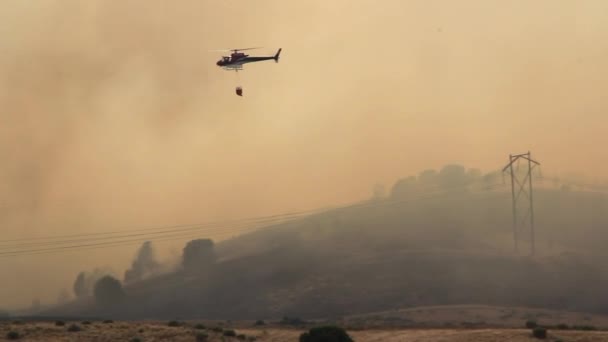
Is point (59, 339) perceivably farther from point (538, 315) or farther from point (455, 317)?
point (538, 315)

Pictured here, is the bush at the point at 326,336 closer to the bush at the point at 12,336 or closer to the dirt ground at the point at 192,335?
the dirt ground at the point at 192,335

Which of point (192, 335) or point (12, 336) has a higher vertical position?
point (12, 336)

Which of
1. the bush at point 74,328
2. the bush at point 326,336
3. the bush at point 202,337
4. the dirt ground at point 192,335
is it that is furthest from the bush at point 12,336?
the bush at point 326,336

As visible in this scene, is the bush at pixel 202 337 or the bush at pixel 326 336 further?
the bush at pixel 202 337

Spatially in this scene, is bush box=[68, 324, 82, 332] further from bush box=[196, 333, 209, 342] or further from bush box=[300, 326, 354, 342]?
bush box=[300, 326, 354, 342]

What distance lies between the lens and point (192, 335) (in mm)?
96438

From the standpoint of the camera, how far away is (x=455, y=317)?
630ft

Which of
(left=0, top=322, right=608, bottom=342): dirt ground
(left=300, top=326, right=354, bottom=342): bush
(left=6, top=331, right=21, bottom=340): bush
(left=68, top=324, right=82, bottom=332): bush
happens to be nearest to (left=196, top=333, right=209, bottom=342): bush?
(left=0, top=322, right=608, bottom=342): dirt ground

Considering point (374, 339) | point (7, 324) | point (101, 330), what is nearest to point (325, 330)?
point (374, 339)

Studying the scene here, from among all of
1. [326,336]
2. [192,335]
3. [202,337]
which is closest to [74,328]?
[192,335]

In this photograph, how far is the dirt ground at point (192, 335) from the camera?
303 ft

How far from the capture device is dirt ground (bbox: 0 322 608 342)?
92375 mm

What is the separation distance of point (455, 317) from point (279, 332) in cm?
9315

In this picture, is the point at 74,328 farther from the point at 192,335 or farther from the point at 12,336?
the point at 192,335
